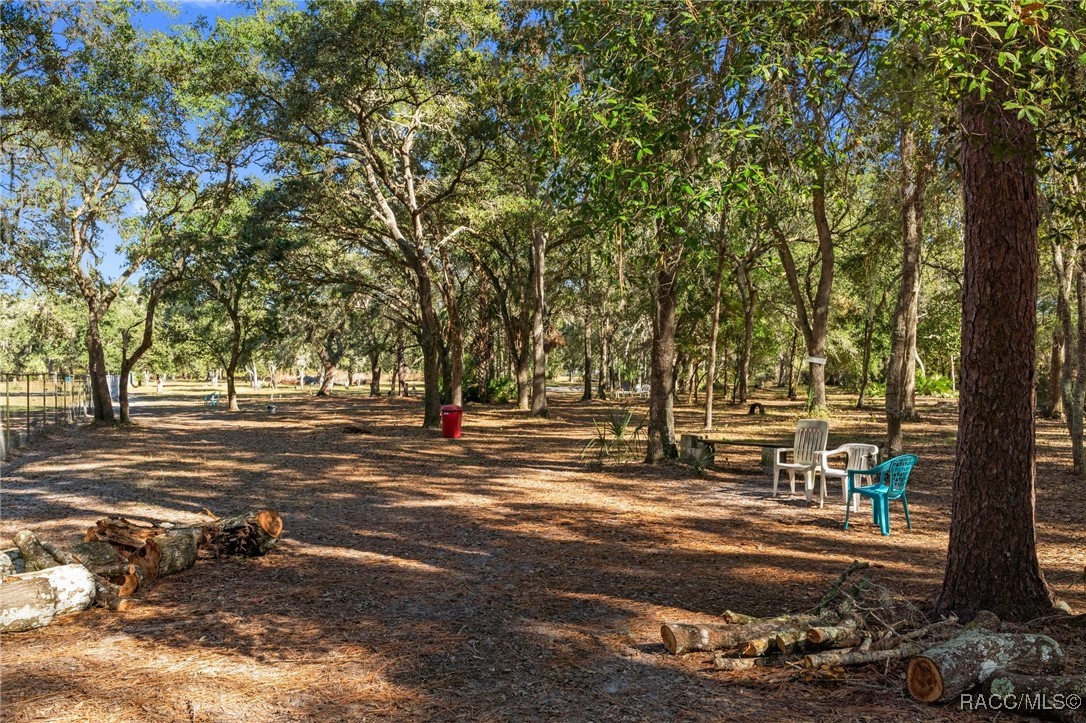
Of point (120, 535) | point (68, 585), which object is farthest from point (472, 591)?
point (120, 535)

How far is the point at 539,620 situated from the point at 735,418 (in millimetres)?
21488

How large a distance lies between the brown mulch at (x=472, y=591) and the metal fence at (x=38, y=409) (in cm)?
405

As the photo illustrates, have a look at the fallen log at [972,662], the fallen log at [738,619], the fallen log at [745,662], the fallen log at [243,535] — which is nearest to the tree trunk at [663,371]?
the fallen log at [243,535]

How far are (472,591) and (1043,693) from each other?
388 cm

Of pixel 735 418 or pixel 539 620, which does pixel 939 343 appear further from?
pixel 539 620

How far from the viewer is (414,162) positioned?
73.0 feet

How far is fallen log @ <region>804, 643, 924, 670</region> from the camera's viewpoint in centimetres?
422

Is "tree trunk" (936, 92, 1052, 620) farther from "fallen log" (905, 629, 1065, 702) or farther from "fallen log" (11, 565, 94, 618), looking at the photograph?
"fallen log" (11, 565, 94, 618)

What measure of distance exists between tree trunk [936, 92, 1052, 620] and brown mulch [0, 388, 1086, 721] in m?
0.50

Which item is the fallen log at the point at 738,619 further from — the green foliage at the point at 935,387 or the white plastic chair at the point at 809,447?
the green foliage at the point at 935,387

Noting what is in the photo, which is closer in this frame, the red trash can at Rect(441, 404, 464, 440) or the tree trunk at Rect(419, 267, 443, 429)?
the red trash can at Rect(441, 404, 464, 440)

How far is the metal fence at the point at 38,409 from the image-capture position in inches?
661

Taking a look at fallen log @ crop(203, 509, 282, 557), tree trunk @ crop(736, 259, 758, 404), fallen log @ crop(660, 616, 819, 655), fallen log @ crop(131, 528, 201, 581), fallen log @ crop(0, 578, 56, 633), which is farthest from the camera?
tree trunk @ crop(736, 259, 758, 404)

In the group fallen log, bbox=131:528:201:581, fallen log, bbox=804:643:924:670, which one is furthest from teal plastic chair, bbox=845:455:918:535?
fallen log, bbox=131:528:201:581
